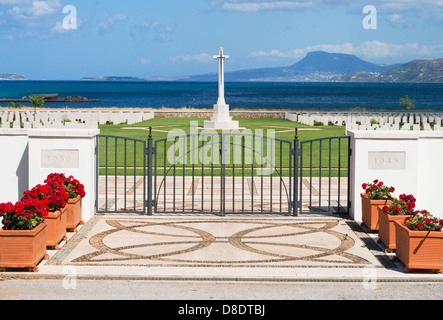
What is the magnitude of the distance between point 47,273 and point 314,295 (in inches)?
136

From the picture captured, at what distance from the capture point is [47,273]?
27.8 feet

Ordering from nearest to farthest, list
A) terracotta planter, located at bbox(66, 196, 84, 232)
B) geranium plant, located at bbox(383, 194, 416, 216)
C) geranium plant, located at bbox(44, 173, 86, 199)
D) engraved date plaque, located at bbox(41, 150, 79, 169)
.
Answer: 1. geranium plant, located at bbox(383, 194, 416, 216)
2. terracotta planter, located at bbox(66, 196, 84, 232)
3. geranium plant, located at bbox(44, 173, 86, 199)
4. engraved date plaque, located at bbox(41, 150, 79, 169)

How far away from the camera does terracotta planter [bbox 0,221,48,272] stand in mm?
8508

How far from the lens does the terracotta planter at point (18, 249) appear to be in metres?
8.51

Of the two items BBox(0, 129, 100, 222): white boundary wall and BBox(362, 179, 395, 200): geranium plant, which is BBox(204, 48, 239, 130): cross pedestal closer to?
BBox(0, 129, 100, 222): white boundary wall

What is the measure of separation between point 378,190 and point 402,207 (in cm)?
146

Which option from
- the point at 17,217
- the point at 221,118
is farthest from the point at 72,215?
the point at 221,118

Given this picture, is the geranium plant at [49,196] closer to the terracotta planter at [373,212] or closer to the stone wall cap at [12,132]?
the stone wall cap at [12,132]

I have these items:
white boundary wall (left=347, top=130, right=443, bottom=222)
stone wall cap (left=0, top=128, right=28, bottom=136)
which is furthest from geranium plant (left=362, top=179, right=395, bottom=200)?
stone wall cap (left=0, top=128, right=28, bottom=136)

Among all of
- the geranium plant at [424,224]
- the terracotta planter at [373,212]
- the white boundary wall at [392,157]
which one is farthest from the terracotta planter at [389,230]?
the white boundary wall at [392,157]

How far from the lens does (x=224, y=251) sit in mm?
9672

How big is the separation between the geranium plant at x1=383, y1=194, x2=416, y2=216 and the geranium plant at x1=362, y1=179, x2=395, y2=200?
44.1 inches

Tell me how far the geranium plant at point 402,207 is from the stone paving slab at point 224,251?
1.98ft

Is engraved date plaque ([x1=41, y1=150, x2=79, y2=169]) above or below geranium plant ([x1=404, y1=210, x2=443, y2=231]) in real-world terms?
above
